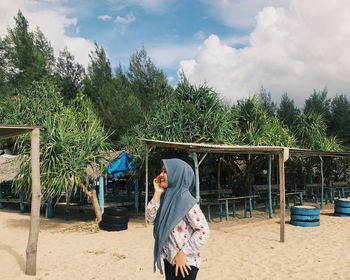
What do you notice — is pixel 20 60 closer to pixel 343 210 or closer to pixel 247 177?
pixel 247 177

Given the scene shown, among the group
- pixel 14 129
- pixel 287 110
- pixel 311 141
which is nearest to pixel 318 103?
pixel 287 110

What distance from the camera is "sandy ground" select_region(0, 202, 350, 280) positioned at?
560cm

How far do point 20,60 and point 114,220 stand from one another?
19.7 metres

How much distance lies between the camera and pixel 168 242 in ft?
8.53

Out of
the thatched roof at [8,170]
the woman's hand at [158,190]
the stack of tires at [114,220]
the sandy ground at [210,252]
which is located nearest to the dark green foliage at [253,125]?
the sandy ground at [210,252]

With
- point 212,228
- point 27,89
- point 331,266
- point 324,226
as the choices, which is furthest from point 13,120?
point 331,266

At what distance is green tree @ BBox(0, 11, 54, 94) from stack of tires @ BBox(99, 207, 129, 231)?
17.8 m

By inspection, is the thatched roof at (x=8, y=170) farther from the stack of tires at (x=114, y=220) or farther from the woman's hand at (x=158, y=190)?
the woman's hand at (x=158, y=190)

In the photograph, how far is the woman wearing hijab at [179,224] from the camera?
2.51 m

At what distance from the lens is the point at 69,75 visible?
1152 inches

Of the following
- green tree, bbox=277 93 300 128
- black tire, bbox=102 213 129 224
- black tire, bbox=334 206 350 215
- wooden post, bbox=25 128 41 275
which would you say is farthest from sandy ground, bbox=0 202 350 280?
green tree, bbox=277 93 300 128

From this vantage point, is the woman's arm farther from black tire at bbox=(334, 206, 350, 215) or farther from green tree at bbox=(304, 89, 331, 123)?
green tree at bbox=(304, 89, 331, 123)

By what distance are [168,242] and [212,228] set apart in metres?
7.06

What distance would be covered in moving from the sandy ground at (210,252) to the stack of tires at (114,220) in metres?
0.26
